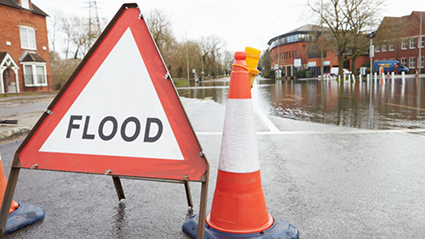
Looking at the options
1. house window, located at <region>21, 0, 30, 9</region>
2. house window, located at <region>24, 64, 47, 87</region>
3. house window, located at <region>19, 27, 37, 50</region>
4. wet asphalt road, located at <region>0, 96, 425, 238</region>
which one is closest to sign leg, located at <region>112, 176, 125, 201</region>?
wet asphalt road, located at <region>0, 96, 425, 238</region>

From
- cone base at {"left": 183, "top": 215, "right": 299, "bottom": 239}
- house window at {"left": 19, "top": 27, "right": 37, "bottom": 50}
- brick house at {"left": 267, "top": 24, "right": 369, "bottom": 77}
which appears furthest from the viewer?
brick house at {"left": 267, "top": 24, "right": 369, "bottom": 77}

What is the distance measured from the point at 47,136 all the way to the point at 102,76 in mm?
577

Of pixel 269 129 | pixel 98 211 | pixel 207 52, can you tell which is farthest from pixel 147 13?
pixel 98 211

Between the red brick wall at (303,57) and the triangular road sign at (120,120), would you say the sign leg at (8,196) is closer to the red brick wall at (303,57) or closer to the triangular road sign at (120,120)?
the triangular road sign at (120,120)

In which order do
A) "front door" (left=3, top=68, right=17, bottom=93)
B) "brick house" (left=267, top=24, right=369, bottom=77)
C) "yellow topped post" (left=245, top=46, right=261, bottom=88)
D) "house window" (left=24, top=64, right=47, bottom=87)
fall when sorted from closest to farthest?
"yellow topped post" (left=245, top=46, right=261, bottom=88), "front door" (left=3, top=68, right=17, bottom=93), "house window" (left=24, top=64, right=47, bottom=87), "brick house" (left=267, top=24, right=369, bottom=77)

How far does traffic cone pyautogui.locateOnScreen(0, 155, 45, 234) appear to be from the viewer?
2621mm

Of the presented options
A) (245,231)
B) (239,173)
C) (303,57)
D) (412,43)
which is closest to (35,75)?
(239,173)

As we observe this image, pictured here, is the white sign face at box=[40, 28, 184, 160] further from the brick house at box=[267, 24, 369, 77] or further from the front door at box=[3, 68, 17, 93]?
the brick house at box=[267, 24, 369, 77]

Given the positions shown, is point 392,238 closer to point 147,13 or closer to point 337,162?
point 337,162

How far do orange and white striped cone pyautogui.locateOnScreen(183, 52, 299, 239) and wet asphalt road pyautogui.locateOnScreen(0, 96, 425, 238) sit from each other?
28 cm

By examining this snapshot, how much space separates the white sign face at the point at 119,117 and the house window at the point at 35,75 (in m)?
35.8

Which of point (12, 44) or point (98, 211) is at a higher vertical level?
point (12, 44)

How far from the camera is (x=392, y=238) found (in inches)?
92.6

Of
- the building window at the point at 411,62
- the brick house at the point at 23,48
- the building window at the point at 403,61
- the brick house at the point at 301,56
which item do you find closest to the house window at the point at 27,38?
the brick house at the point at 23,48
